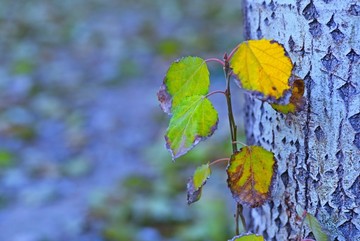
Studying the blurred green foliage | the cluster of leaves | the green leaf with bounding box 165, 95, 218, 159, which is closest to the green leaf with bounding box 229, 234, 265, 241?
the cluster of leaves

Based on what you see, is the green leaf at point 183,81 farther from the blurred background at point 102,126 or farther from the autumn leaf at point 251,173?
the blurred background at point 102,126

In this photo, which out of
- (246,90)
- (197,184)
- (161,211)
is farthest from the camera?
(161,211)

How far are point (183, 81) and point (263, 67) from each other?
0.13 metres

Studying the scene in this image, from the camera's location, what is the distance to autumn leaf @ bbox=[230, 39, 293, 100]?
2.32ft

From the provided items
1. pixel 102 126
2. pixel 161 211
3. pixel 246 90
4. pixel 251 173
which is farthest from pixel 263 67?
pixel 102 126

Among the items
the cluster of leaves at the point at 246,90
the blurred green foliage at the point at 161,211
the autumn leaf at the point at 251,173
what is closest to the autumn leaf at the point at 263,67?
the cluster of leaves at the point at 246,90

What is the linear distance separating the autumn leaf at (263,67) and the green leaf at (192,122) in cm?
7

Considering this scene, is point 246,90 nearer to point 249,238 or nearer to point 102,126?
point 249,238

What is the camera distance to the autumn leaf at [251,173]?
790 mm

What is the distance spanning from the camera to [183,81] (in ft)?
2.63

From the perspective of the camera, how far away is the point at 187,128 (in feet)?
2.53

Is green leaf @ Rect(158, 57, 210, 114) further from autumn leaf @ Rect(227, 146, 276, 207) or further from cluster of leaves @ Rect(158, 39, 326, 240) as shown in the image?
autumn leaf @ Rect(227, 146, 276, 207)

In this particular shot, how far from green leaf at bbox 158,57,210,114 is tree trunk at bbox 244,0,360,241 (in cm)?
13

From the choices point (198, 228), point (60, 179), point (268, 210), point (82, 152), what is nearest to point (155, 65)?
point (82, 152)
